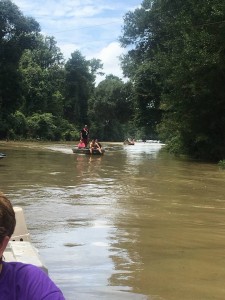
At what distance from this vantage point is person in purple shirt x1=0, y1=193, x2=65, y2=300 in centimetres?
192

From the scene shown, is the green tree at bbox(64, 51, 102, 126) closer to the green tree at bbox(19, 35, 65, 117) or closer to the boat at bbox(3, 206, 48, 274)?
the green tree at bbox(19, 35, 65, 117)

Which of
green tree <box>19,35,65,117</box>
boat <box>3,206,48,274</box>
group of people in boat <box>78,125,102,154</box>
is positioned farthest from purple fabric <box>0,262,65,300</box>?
green tree <box>19,35,65,117</box>

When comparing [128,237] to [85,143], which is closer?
[128,237]

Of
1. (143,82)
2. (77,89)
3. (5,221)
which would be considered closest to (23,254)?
(5,221)

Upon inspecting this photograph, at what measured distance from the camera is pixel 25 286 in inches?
78.1

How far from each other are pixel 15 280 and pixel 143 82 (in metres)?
33.8

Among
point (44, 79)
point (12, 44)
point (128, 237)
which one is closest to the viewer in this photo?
point (128, 237)

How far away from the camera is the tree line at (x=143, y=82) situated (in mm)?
21375

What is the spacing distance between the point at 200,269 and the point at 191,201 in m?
4.79

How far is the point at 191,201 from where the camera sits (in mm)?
9484

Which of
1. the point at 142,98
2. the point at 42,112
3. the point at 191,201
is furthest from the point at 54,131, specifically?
the point at 191,201

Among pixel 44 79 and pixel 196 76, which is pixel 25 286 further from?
pixel 44 79

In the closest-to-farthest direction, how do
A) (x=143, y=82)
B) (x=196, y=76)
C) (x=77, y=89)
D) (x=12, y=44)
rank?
1. (x=196, y=76)
2. (x=143, y=82)
3. (x=12, y=44)
4. (x=77, y=89)

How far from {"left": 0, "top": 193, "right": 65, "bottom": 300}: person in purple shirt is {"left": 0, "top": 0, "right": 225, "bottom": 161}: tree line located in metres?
18.8
